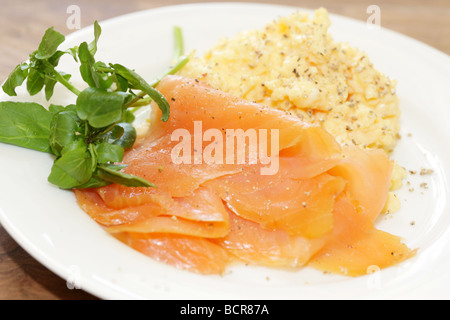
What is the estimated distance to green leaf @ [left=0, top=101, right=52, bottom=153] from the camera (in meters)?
1.87

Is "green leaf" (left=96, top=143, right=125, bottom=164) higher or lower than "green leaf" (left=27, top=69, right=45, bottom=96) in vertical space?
lower

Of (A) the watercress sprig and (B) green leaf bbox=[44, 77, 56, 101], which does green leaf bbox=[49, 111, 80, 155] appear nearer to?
(A) the watercress sprig

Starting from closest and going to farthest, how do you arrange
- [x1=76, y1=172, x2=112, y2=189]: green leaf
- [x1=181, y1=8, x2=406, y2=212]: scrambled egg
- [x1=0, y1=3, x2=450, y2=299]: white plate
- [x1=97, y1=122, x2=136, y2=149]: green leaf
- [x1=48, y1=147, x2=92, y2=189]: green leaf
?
[x1=0, y1=3, x2=450, y2=299]: white plate → [x1=48, y1=147, x2=92, y2=189]: green leaf → [x1=76, y1=172, x2=112, y2=189]: green leaf → [x1=97, y1=122, x2=136, y2=149]: green leaf → [x1=181, y1=8, x2=406, y2=212]: scrambled egg

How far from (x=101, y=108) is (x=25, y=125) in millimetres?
371

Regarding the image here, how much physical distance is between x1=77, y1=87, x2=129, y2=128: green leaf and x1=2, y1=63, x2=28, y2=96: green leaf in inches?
13.6

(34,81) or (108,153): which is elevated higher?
(34,81)

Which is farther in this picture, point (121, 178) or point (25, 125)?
point (25, 125)

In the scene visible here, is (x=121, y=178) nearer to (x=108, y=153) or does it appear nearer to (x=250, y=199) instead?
(x=108, y=153)

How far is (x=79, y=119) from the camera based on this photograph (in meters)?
1.88

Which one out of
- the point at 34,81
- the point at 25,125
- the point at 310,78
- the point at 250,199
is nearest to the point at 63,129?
the point at 25,125

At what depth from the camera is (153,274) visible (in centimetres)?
Answer: 154

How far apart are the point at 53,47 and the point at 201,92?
63 cm

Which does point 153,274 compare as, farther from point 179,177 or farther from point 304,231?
point 304,231

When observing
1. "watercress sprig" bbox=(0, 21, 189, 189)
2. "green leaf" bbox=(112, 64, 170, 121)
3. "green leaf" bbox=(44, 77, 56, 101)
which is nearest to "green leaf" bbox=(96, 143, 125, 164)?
"watercress sprig" bbox=(0, 21, 189, 189)
